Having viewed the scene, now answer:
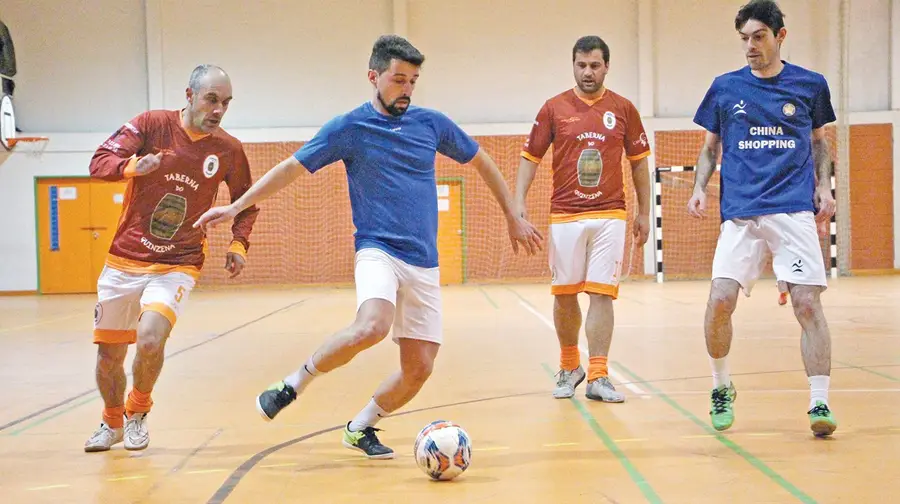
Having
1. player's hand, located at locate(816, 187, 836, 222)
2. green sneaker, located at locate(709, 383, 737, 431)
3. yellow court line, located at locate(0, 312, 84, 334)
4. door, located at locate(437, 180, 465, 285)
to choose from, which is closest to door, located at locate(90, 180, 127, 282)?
yellow court line, located at locate(0, 312, 84, 334)

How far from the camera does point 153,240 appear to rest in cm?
498

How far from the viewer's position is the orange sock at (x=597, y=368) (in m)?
6.18

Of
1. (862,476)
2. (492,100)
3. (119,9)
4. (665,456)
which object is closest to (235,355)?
(665,456)

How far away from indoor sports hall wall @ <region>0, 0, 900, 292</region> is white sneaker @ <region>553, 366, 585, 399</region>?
1600 centimetres

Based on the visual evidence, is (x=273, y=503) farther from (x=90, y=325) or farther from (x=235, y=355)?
(x=90, y=325)

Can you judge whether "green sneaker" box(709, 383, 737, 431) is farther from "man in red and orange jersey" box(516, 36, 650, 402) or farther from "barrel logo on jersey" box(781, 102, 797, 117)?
"barrel logo on jersey" box(781, 102, 797, 117)

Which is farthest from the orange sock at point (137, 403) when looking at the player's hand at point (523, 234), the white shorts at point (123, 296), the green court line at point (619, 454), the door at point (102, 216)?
the door at point (102, 216)

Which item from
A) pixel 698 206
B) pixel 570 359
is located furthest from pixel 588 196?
pixel 698 206

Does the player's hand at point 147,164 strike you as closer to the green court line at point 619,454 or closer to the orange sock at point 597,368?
the green court line at point 619,454

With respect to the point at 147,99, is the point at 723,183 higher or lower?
lower

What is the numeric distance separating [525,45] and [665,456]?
733 inches

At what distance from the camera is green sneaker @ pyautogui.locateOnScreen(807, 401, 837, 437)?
4.61m

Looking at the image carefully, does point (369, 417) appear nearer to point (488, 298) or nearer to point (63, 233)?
point (488, 298)

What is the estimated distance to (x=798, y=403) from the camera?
5730mm
